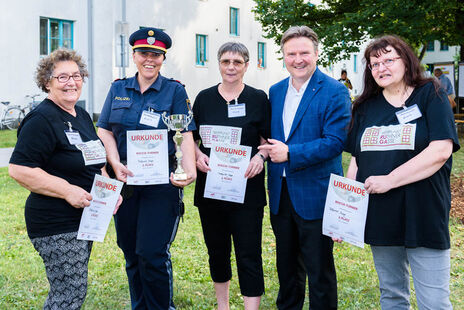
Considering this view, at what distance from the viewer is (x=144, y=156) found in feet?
11.1

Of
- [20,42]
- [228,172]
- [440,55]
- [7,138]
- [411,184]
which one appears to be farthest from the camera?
[440,55]

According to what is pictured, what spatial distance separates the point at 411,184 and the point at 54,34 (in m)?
18.7

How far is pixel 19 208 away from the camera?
298 inches

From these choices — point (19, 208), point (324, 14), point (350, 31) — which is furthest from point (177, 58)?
point (19, 208)

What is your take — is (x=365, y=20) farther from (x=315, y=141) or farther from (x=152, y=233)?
(x=152, y=233)

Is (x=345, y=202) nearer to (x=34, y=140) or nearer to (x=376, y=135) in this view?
(x=376, y=135)

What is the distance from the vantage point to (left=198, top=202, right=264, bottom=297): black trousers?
144 inches

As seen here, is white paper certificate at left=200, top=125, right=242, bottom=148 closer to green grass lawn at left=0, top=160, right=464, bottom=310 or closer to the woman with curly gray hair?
the woman with curly gray hair

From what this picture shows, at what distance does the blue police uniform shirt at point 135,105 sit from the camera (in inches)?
137

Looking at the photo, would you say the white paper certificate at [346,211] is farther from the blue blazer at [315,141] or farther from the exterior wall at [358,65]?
the exterior wall at [358,65]

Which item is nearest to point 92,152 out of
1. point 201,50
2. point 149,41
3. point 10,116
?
point 149,41

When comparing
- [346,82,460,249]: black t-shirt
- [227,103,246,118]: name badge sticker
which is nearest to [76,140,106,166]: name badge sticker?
[227,103,246,118]: name badge sticker

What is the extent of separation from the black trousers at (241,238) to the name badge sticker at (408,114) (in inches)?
53.5

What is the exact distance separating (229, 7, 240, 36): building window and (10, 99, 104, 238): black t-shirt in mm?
25206
